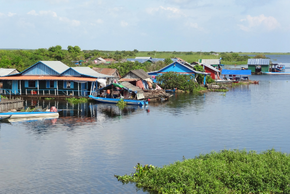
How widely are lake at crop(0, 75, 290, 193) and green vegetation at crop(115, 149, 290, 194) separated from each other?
1.27 meters

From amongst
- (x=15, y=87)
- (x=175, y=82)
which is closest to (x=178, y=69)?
(x=175, y=82)

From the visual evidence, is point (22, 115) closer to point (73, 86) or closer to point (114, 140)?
point (114, 140)

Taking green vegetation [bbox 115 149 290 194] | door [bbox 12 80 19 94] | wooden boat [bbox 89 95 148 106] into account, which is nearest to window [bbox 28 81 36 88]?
door [bbox 12 80 19 94]

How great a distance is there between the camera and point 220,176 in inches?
654

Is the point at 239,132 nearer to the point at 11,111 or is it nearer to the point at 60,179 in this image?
the point at 60,179

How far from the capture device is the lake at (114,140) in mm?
18594

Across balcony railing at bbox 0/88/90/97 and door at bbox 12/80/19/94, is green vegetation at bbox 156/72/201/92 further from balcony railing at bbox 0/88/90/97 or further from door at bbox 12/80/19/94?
door at bbox 12/80/19/94

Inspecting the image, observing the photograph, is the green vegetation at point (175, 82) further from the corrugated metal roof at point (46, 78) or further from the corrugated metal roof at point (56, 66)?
the corrugated metal roof at point (56, 66)

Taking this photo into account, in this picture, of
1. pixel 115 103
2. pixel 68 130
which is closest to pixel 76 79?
pixel 115 103

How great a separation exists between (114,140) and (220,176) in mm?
11022

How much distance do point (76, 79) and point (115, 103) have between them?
665 centimetres

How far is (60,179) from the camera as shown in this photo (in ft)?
60.4

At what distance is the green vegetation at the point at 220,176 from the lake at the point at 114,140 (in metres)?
1.27

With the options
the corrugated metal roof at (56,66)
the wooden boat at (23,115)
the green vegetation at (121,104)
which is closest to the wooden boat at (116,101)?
the green vegetation at (121,104)
